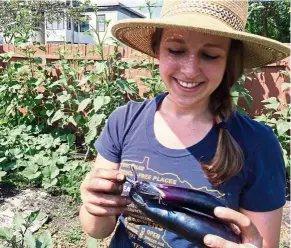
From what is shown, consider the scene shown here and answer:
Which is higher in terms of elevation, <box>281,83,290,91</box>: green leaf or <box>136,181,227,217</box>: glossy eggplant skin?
<box>136,181,227,217</box>: glossy eggplant skin

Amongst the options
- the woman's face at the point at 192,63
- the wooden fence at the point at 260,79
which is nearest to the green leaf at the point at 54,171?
the wooden fence at the point at 260,79

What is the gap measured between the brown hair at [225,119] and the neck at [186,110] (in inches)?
0.9

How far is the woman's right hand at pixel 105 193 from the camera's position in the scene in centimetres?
91

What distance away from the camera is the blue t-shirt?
3.36 feet

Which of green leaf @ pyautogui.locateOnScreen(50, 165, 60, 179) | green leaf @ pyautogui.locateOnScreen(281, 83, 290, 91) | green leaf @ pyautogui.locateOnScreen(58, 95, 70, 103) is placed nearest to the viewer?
green leaf @ pyautogui.locateOnScreen(50, 165, 60, 179)

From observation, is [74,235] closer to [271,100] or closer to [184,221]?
[184,221]

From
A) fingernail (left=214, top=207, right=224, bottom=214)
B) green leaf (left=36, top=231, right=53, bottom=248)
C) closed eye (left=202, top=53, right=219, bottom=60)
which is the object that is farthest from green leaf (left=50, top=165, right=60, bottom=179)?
fingernail (left=214, top=207, right=224, bottom=214)

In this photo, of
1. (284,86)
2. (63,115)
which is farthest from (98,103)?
(284,86)

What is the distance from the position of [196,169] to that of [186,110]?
22 centimetres

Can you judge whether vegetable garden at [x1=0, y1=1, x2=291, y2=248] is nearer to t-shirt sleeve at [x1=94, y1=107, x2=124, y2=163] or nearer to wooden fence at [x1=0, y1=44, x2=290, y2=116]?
wooden fence at [x1=0, y1=44, x2=290, y2=116]

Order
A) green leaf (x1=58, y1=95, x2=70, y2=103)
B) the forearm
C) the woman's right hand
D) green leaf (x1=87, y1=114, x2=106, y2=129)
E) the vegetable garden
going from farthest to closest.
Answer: green leaf (x1=58, y1=95, x2=70, y2=103) → green leaf (x1=87, y1=114, x2=106, y2=129) → the vegetable garden → the forearm → the woman's right hand

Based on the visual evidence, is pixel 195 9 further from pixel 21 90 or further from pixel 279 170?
pixel 21 90

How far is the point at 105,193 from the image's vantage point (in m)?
0.93

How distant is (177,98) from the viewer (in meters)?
Result: 1.12
